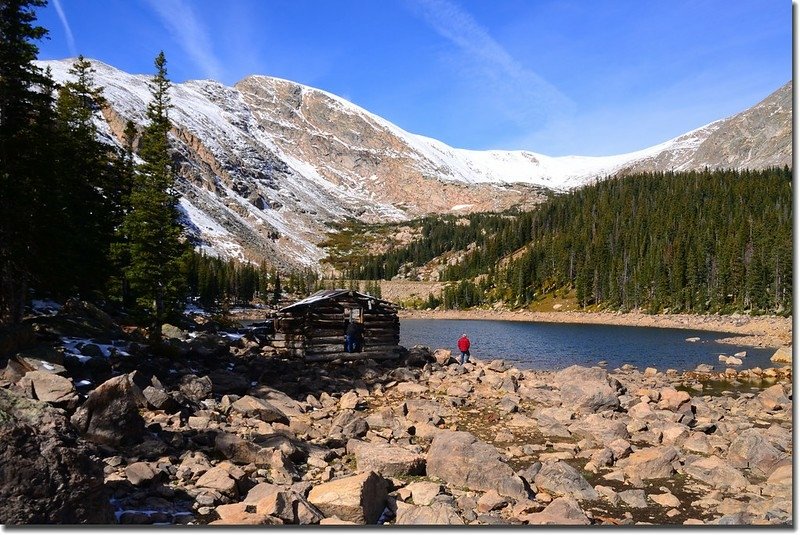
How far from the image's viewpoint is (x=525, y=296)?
5531 inches

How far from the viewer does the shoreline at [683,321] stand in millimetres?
56469

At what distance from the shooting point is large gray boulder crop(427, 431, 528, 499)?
1101 cm

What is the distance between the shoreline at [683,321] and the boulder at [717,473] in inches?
1742

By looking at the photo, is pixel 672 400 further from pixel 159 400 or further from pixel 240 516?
pixel 159 400

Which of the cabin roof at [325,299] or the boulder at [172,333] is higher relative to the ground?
the cabin roof at [325,299]

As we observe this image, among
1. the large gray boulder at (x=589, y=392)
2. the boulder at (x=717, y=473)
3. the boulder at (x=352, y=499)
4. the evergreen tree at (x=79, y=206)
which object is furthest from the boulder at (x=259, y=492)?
the evergreen tree at (x=79, y=206)

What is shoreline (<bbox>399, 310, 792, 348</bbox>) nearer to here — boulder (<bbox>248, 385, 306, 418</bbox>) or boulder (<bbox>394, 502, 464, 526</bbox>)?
boulder (<bbox>248, 385, 306, 418</bbox>)

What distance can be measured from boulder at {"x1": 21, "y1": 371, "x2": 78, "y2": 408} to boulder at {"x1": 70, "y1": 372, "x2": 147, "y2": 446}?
0.90 metres

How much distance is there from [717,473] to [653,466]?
1.37m

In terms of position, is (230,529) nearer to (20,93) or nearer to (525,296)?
(20,93)

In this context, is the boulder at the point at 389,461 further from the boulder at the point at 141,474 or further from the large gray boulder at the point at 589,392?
the large gray boulder at the point at 589,392

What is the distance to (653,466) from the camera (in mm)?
12688

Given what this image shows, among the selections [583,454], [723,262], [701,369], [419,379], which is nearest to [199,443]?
[583,454]

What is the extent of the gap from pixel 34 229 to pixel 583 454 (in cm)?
2219
